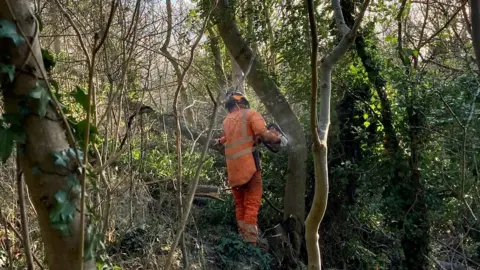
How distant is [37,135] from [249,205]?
15.7 ft

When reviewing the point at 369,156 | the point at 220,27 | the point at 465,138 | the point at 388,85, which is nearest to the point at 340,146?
the point at 369,156

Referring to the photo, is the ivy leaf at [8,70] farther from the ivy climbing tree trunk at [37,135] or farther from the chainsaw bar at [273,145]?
the chainsaw bar at [273,145]

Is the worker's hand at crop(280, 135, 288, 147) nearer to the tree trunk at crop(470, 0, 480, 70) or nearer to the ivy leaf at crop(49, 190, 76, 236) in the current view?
the ivy leaf at crop(49, 190, 76, 236)

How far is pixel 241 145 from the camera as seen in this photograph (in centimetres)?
629

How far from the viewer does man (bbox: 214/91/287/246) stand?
6.12m

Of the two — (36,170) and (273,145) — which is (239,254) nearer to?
(273,145)

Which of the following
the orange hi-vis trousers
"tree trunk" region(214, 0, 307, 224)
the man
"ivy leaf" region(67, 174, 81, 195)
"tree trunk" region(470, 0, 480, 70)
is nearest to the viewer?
"tree trunk" region(470, 0, 480, 70)

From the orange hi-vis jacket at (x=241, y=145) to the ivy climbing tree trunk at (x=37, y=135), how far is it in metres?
4.47

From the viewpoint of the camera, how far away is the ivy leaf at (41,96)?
5.37 ft

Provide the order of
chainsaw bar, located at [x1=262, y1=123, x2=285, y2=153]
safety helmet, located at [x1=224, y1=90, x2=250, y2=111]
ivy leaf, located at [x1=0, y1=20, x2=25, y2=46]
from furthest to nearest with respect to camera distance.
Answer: chainsaw bar, located at [x1=262, y1=123, x2=285, y2=153], safety helmet, located at [x1=224, y1=90, x2=250, y2=111], ivy leaf, located at [x1=0, y1=20, x2=25, y2=46]

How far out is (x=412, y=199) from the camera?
6.38 metres

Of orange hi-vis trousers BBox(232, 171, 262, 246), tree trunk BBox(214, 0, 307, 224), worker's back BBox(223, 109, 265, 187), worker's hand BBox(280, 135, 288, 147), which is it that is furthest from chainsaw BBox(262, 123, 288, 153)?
orange hi-vis trousers BBox(232, 171, 262, 246)

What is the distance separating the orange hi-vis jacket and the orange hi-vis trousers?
0.14 metres

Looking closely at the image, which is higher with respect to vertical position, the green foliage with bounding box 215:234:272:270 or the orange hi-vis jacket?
the orange hi-vis jacket
